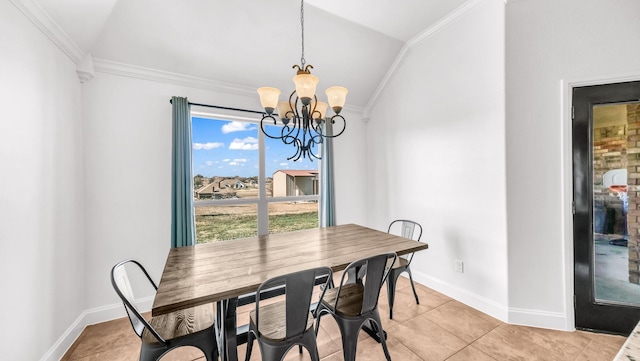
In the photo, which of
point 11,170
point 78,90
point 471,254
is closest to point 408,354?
point 471,254

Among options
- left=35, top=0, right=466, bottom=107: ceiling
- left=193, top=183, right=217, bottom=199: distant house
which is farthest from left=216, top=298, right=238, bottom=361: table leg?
left=35, top=0, right=466, bottom=107: ceiling

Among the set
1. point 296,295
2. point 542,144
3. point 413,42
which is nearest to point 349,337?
point 296,295

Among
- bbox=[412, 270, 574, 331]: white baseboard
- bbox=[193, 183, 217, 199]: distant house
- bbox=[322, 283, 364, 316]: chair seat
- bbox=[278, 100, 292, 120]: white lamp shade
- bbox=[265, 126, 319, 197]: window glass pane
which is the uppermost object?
bbox=[278, 100, 292, 120]: white lamp shade

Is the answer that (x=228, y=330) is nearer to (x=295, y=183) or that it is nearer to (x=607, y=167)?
(x=295, y=183)

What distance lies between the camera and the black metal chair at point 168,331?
4.30ft

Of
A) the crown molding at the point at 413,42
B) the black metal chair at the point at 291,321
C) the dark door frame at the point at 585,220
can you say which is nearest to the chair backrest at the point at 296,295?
the black metal chair at the point at 291,321

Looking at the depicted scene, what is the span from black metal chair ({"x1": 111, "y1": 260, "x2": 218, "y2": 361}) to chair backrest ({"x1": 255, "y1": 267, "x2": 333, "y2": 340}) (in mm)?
343

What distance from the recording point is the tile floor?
6.12 ft

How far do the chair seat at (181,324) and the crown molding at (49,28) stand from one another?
221 cm

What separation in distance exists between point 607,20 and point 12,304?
4.69 metres

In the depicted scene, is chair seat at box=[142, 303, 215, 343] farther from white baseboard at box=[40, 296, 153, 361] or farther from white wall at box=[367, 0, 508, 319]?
white wall at box=[367, 0, 508, 319]

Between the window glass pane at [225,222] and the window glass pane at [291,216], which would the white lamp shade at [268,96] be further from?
the window glass pane at [291,216]

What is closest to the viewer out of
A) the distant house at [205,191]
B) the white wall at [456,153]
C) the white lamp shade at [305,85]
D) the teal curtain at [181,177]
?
the white lamp shade at [305,85]

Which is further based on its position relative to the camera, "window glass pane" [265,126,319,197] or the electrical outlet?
"window glass pane" [265,126,319,197]
